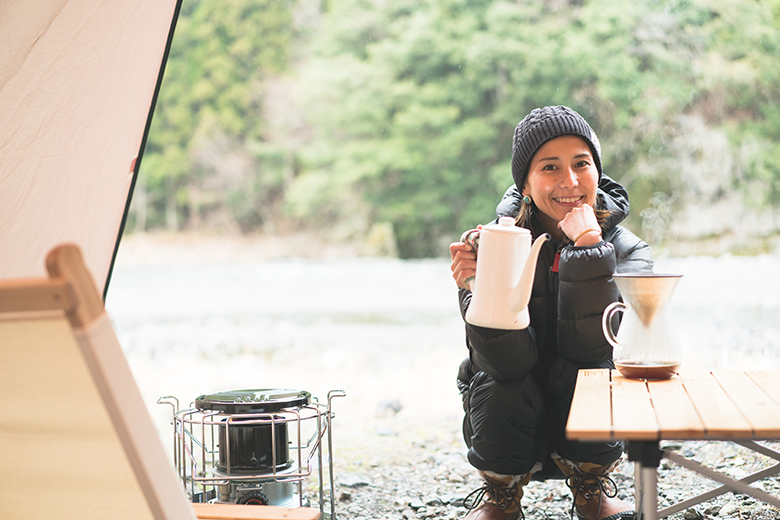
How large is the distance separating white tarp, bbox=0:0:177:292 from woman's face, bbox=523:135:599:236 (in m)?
1.26

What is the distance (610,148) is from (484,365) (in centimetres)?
1056

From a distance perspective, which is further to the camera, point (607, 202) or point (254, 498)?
point (607, 202)

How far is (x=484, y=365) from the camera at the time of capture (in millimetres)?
1465

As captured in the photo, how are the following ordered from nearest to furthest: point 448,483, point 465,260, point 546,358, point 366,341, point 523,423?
1. point 465,260
2. point 523,423
3. point 546,358
4. point 448,483
5. point 366,341

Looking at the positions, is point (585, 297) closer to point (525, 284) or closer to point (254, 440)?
point (525, 284)

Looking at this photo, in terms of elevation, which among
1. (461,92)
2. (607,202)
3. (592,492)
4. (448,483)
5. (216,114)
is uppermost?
(216,114)

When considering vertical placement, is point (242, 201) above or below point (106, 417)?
above

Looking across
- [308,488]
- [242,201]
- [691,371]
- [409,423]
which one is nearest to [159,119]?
[242,201]

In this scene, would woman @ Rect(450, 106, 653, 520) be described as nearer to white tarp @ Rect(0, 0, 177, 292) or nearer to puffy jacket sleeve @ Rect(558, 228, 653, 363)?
puffy jacket sleeve @ Rect(558, 228, 653, 363)

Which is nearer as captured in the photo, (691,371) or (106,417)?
(106,417)

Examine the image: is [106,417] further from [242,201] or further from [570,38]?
[242,201]

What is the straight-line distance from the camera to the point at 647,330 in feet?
3.80

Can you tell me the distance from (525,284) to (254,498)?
81 cm

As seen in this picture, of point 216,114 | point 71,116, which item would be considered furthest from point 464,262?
point 216,114
